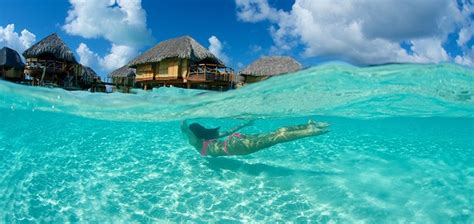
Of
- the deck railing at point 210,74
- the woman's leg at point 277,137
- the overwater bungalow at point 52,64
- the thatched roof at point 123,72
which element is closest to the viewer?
the woman's leg at point 277,137

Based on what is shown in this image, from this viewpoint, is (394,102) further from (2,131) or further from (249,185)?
(2,131)

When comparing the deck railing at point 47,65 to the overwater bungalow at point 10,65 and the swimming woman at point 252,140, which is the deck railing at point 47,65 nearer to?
the overwater bungalow at point 10,65

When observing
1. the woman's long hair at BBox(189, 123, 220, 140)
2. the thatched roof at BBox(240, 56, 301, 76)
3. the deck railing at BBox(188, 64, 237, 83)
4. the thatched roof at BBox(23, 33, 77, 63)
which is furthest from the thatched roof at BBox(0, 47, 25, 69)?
the woman's long hair at BBox(189, 123, 220, 140)

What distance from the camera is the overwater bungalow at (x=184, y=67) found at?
2877cm

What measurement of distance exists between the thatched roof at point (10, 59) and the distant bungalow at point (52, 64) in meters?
6.72

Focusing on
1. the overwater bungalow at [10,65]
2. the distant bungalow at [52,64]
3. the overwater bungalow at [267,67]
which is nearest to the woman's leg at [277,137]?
the overwater bungalow at [267,67]

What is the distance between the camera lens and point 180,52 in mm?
29219

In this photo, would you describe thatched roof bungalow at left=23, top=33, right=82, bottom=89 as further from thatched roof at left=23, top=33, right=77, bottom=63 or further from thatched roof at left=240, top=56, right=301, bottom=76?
thatched roof at left=240, top=56, right=301, bottom=76

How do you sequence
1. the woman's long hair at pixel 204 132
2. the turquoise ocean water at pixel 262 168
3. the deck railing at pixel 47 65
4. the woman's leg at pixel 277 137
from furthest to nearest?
the deck railing at pixel 47 65, the woman's long hair at pixel 204 132, the woman's leg at pixel 277 137, the turquoise ocean water at pixel 262 168

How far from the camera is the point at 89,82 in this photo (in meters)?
39.6

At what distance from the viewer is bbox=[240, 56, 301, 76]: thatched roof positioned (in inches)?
1289

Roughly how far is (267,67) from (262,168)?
911 inches

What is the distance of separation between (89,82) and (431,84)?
3624 cm

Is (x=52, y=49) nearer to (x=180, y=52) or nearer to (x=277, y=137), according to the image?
(x=180, y=52)
